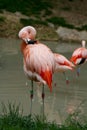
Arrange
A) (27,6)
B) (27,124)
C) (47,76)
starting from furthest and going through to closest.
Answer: (27,6) < (47,76) < (27,124)

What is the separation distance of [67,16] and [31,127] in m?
13.8

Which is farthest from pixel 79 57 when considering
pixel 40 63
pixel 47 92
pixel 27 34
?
pixel 40 63

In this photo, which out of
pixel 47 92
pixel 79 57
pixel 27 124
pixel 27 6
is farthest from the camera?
pixel 27 6

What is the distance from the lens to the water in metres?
7.35

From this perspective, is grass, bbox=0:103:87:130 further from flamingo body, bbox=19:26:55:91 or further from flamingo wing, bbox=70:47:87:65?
flamingo wing, bbox=70:47:87:65

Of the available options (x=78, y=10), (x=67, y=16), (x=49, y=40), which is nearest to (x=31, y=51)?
(x=49, y=40)

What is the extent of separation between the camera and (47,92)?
8.66 m

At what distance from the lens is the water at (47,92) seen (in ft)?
24.1

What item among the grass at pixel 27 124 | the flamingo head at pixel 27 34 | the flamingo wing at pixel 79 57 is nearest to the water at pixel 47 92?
the flamingo wing at pixel 79 57

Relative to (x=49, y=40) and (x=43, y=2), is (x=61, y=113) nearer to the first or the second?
(x=49, y=40)

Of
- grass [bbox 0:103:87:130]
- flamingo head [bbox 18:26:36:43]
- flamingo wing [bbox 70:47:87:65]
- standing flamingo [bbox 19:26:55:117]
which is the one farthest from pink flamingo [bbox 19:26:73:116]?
flamingo wing [bbox 70:47:87:65]

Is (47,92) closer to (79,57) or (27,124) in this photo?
(79,57)

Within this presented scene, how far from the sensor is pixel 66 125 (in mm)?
5777

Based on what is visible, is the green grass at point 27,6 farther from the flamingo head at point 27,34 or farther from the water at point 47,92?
the flamingo head at point 27,34
